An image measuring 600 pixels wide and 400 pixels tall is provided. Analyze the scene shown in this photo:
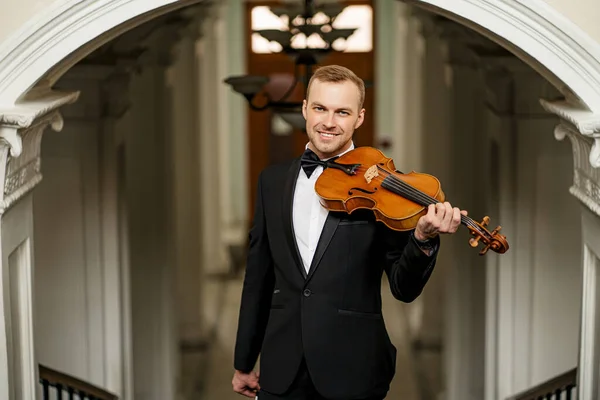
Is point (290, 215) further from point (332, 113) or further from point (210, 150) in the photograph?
point (210, 150)

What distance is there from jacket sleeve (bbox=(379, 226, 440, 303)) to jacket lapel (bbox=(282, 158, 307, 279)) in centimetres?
32

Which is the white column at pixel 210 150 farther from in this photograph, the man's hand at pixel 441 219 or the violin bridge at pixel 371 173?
the man's hand at pixel 441 219

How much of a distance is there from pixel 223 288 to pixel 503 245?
40.4ft

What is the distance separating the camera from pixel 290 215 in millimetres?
4660

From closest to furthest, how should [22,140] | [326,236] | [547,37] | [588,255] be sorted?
[326,236] < [547,37] < [22,140] < [588,255]

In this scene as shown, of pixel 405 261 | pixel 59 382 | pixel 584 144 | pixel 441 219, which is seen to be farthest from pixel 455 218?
pixel 59 382

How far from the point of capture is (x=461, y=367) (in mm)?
10031

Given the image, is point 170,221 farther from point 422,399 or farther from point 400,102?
point 400,102

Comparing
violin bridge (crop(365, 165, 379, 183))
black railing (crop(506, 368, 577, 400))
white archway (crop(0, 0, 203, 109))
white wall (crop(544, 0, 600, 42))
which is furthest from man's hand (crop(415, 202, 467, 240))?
black railing (crop(506, 368, 577, 400))

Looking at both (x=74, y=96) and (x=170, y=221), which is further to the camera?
(x=170, y=221)

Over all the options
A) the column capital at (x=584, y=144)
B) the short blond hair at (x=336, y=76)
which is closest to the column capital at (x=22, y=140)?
the short blond hair at (x=336, y=76)

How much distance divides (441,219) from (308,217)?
75cm

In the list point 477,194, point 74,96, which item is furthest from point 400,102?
point 74,96

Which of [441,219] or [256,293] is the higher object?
[441,219]
